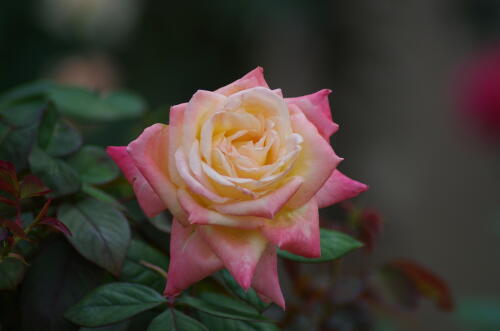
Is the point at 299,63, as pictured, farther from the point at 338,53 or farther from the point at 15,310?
the point at 15,310

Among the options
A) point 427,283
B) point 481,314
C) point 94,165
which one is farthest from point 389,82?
point 94,165

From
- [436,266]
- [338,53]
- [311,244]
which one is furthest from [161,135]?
[436,266]

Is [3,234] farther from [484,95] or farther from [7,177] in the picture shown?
[484,95]

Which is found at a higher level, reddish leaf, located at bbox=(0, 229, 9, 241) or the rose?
reddish leaf, located at bbox=(0, 229, 9, 241)

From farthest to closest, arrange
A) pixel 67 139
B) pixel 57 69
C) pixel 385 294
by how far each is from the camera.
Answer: pixel 57 69 < pixel 385 294 < pixel 67 139

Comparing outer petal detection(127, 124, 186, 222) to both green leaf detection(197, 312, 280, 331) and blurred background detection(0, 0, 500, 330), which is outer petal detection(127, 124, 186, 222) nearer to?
green leaf detection(197, 312, 280, 331)

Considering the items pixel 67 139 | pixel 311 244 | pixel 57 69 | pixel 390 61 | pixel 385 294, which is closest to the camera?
pixel 311 244

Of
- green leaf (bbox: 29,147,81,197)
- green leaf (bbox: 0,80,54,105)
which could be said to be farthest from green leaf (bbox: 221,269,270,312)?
green leaf (bbox: 0,80,54,105)
